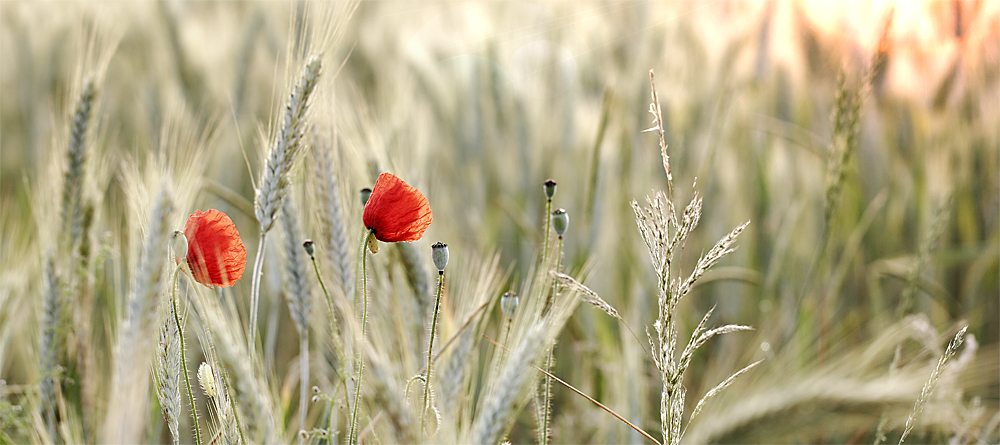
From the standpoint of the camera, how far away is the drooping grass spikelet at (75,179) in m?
0.78

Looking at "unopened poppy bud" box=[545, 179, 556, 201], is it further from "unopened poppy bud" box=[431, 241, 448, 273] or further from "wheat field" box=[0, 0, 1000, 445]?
"unopened poppy bud" box=[431, 241, 448, 273]

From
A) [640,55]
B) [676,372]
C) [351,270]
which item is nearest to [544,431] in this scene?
[676,372]

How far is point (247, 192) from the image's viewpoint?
67.8 inches

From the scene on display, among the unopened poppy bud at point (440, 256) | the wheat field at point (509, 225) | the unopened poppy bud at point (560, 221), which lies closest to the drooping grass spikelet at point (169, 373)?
the wheat field at point (509, 225)

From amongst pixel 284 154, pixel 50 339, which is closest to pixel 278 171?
pixel 284 154

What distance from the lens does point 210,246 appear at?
473 mm

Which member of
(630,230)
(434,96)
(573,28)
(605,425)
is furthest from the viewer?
(573,28)

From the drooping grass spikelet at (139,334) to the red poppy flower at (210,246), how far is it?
0.05m

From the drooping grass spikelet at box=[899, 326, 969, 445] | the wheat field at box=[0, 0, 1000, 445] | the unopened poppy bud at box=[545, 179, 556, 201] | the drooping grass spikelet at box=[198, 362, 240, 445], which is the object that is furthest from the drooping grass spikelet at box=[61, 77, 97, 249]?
the drooping grass spikelet at box=[899, 326, 969, 445]

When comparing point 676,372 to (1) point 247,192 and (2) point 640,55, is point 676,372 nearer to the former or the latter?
(2) point 640,55

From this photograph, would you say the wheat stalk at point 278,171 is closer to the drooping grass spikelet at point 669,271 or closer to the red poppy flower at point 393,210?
the red poppy flower at point 393,210

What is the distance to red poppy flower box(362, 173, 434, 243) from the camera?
475 mm

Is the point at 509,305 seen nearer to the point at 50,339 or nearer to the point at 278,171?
the point at 278,171

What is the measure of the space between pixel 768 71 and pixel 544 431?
1.49m
